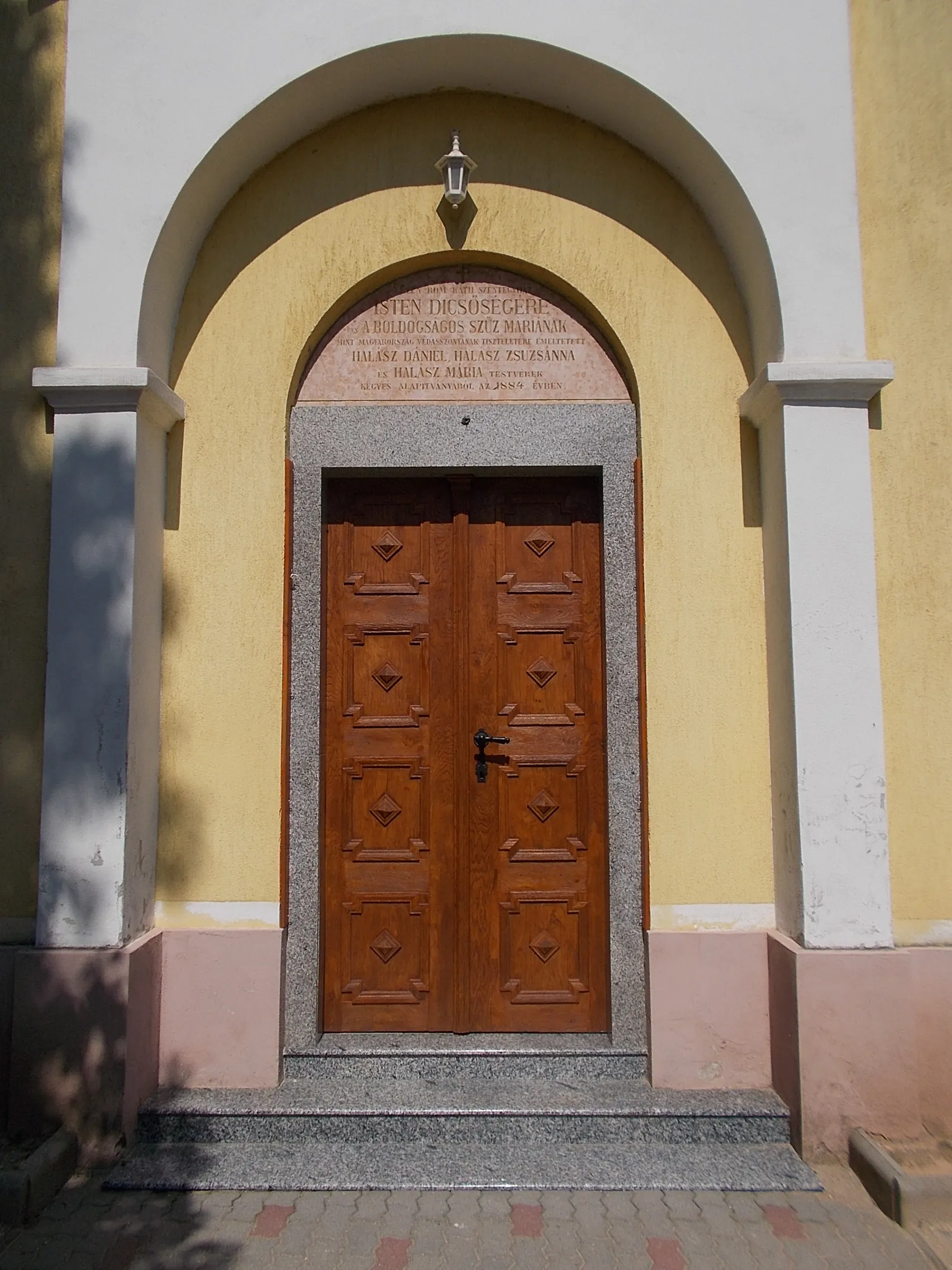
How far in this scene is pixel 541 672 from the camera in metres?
4.51

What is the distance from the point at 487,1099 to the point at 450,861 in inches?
40.5

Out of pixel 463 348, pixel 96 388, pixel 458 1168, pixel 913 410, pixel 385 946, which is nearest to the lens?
pixel 458 1168

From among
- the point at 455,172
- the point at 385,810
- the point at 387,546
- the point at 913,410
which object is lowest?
the point at 385,810

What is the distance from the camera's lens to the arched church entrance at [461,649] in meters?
4.40

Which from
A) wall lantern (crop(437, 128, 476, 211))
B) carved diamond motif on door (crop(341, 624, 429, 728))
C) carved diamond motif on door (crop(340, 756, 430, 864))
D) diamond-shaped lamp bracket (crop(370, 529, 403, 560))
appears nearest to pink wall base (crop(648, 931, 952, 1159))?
carved diamond motif on door (crop(340, 756, 430, 864))

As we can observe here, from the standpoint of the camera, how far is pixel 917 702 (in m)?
4.00

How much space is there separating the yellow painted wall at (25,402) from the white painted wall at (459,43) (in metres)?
0.12

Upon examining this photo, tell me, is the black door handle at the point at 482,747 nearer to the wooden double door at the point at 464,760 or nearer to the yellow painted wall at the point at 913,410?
the wooden double door at the point at 464,760

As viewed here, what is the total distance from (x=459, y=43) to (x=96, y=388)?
86.1 inches

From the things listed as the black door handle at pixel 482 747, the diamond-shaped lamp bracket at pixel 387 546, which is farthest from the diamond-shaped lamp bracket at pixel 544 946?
the diamond-shaped lamp bracket at pixel 387 546

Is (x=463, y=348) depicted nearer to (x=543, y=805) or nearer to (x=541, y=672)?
(x=541, y=672)

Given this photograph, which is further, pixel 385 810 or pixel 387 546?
pixel 387 546

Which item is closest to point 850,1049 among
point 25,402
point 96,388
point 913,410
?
point 913,410

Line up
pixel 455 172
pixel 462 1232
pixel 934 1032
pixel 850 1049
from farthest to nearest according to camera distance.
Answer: pixel 455 172 → pixel 934 1032 → pixel 850 1049 → pixel 462 1232
